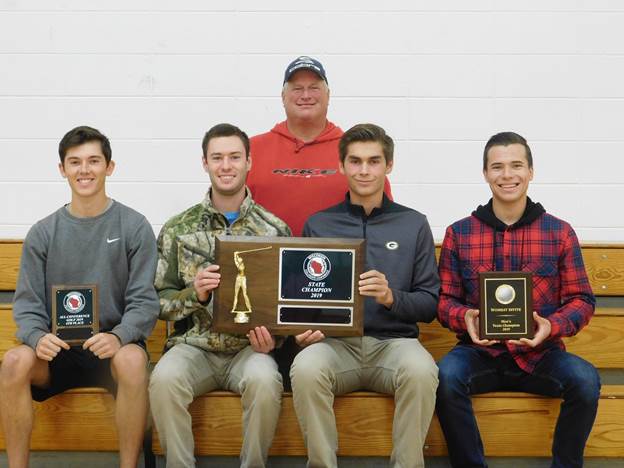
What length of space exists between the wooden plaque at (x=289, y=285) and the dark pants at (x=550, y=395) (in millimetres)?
389

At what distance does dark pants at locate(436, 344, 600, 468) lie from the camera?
2650 mm

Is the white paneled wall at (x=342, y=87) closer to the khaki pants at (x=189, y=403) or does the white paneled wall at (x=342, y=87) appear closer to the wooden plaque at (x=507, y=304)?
the wooden plaque at (x=507, y=304)

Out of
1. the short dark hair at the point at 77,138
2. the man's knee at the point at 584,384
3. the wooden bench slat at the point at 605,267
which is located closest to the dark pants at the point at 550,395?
the man's knee at the point at 584,384

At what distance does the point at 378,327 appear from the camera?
2.89 m

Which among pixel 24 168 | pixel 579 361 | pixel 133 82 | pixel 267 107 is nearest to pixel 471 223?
pixel 579 361

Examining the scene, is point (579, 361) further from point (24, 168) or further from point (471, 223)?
point (24, 168)

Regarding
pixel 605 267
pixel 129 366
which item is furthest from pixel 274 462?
pixel 605 267

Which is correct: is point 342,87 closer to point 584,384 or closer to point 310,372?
point 310,372

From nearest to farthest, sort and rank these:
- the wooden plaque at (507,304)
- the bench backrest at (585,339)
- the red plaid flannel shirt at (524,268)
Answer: the wooden plaque at (507,304) → the red plaid flannel shirt at (524,268) → the bench backrest at (585,339)

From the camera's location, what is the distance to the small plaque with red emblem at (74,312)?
2688mm

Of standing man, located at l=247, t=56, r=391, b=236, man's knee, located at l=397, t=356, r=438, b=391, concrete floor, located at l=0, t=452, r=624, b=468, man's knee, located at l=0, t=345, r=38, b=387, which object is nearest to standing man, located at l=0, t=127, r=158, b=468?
man's knee, located at l=0, t=345, r=38, b=387

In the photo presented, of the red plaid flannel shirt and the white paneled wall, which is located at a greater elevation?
the white paneled wall

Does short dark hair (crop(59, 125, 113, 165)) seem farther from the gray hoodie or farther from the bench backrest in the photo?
the bench backrest

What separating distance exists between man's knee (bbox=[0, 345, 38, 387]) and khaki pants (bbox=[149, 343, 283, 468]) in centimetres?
42
